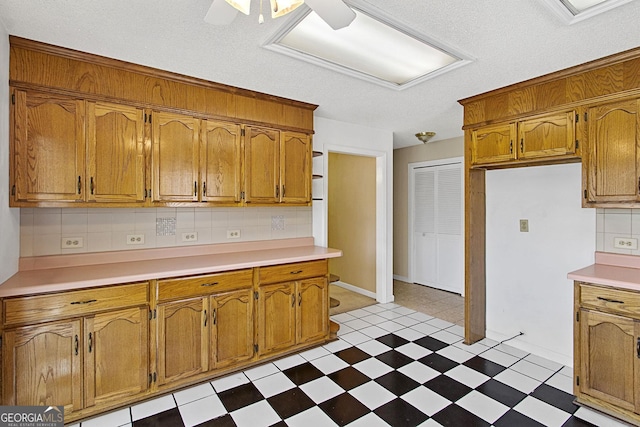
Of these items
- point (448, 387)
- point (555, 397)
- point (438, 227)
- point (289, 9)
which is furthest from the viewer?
point (438, 227)

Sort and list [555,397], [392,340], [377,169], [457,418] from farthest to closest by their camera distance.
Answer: [377,169] < [392,340] < [555,397] < [457,418]

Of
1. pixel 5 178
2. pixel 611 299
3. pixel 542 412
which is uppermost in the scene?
pixel 5 178

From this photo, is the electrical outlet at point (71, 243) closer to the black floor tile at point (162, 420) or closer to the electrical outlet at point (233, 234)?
the electrical outlet at point (233, 234)

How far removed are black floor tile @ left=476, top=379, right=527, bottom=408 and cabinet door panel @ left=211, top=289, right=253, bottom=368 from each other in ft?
6.03

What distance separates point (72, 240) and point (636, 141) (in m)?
4.17

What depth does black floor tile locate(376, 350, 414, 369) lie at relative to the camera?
2.80 m

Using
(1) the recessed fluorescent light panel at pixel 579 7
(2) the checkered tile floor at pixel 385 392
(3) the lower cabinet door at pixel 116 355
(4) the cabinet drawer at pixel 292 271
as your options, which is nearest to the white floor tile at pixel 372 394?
(2) the checkered tile floor at pixel 385 392

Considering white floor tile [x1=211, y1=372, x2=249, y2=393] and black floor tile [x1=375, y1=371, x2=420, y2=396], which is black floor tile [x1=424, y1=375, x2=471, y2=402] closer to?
black floor tile [x1=375, y1=371, x2=420, y2=396]

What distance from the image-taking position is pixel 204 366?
8.14ft

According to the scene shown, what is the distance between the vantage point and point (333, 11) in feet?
4.51

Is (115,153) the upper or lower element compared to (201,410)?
upper

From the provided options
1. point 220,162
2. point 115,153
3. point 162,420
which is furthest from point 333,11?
point 162,420

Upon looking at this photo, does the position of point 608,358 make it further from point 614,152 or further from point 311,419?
point 311,419

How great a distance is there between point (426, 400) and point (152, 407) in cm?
Result: 189
